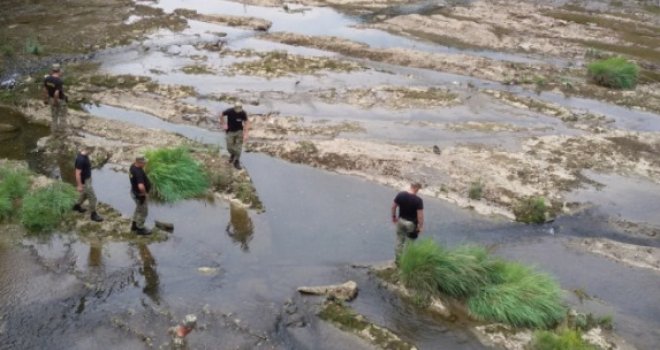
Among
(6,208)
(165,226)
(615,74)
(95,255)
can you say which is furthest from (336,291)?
(615,74)

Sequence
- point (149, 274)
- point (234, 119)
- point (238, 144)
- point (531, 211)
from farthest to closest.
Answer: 1. point (238, 144)
2. point (234, 119)
3. point (531, 211)
4. point (149, 274)

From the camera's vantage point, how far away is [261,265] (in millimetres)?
11891

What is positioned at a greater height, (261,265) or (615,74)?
(615,74)

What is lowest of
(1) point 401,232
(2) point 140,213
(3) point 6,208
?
(3) point 6,208

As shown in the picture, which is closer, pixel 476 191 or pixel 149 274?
pixel 149 274

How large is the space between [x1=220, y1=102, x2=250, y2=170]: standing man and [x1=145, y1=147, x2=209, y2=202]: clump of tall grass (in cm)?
114

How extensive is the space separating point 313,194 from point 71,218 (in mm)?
6017

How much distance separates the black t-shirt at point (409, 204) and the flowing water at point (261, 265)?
5.01 feet

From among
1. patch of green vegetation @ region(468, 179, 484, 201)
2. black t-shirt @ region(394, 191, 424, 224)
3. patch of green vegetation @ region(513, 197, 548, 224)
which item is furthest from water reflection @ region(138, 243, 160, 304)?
patch of green vegetation @ region(513, 197, 548, 224)

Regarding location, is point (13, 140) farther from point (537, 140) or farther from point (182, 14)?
point (182, 14)

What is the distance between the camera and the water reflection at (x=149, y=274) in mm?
10648

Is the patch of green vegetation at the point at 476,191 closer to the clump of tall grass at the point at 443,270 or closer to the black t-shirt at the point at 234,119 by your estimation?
the clump of tall grass at the point at 443,270

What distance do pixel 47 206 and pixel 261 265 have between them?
5.20 metres

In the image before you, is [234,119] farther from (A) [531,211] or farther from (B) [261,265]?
(A) [531,211]
